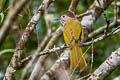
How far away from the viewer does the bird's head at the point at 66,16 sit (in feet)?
13.9

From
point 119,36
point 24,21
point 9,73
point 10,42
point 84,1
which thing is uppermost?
point 84,1

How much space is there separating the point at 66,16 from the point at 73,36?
0.51m

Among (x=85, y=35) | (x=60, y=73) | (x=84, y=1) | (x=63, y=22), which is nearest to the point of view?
(x=60, y=73)

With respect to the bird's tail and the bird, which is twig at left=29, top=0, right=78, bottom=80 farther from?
the bird's tail

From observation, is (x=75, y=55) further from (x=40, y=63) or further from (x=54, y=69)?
(x=40, y=63)

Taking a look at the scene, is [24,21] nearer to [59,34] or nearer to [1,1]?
[59,34]

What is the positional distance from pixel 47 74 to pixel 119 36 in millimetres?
1609

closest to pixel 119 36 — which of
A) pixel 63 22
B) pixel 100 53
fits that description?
pixel 100 53

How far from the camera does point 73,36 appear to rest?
12.8 ft

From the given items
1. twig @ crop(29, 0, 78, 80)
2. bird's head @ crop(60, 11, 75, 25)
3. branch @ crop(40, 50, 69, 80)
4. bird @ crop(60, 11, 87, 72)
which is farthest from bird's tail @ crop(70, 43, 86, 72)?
bird's head @ crop(60, 11, 75, 25)

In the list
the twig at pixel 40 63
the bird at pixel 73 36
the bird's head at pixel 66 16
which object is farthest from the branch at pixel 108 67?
the bird's head at pixel 66 16

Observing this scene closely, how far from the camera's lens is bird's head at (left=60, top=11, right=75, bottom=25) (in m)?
4.25

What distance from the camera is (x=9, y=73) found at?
2762mm

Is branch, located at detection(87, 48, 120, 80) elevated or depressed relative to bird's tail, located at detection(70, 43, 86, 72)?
depressed
